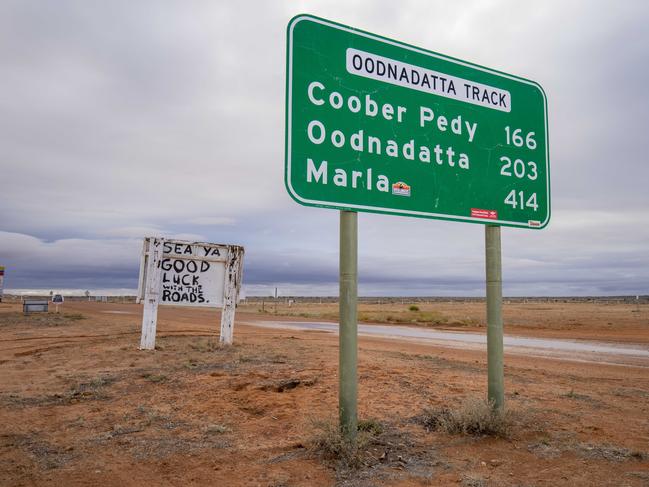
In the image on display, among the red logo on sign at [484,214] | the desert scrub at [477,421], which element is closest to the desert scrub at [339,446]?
the desert scrub at [477,421]

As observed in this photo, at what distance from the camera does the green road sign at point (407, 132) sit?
474 cm

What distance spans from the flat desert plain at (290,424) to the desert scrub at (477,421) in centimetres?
5

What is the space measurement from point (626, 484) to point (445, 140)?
364 cm

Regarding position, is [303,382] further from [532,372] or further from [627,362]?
[627,362]

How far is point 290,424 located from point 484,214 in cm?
327

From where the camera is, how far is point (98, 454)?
4.81 metres

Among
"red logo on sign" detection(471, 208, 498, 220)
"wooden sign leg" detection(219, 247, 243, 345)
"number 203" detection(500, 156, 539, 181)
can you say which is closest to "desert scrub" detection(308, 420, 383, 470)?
"red logo on sign" detection(471, 208, 498, 220)

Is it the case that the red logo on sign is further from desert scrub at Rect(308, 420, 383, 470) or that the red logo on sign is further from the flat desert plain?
desert scrub at Rect(308, 420, 383, 470)

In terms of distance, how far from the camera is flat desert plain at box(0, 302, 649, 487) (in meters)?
4.34

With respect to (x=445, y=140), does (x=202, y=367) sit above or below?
below

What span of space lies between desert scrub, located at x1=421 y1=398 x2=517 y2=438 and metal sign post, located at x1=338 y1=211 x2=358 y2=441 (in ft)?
4.45

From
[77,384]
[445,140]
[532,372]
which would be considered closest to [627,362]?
[532,372]

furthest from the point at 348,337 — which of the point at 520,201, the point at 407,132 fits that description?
the point at 520,201

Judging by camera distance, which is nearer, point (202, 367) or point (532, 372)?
point (202, 367)
